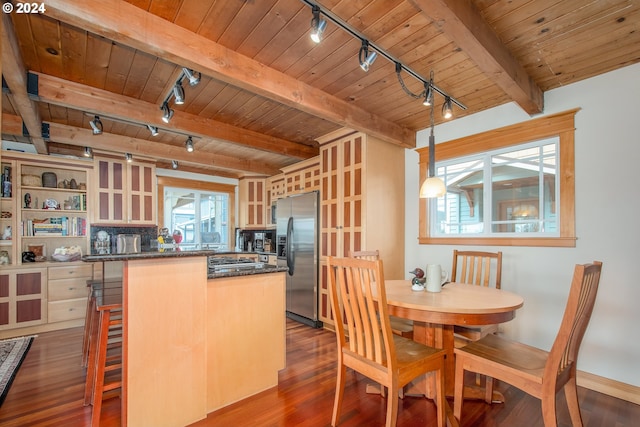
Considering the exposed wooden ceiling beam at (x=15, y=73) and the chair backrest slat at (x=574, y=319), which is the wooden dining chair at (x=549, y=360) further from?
the exposed wooden ceiling beam at (x=15, y=73)

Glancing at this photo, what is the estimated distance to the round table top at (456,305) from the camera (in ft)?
5.82

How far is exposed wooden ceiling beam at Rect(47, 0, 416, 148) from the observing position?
158 cm

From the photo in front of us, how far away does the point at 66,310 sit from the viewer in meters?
3.85

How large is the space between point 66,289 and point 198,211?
2.25 meters

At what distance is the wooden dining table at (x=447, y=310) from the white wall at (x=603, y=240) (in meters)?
0.82

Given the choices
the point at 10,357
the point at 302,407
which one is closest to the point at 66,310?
the point at 10,357

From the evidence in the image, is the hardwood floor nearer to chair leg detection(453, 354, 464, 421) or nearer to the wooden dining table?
chair leg detection(453, 354, 464, 421)

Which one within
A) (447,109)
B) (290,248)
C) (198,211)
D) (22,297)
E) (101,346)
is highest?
(447,109)

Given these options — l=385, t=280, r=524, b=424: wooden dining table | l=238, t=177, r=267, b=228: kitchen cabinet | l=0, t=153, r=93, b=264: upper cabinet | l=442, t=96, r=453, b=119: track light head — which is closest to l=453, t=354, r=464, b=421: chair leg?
l=385, t=280, r=524, b=424: wooden dining table

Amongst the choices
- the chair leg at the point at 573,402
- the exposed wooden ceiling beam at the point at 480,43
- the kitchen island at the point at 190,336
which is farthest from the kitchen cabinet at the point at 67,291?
the chair leg at the point at 573,402

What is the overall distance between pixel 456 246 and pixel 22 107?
4.24 m

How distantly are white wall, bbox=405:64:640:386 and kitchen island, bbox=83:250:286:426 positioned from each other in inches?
91.9

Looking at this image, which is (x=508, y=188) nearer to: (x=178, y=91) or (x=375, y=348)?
(x=375, y=348)

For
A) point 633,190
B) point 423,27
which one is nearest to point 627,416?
point 633,190
